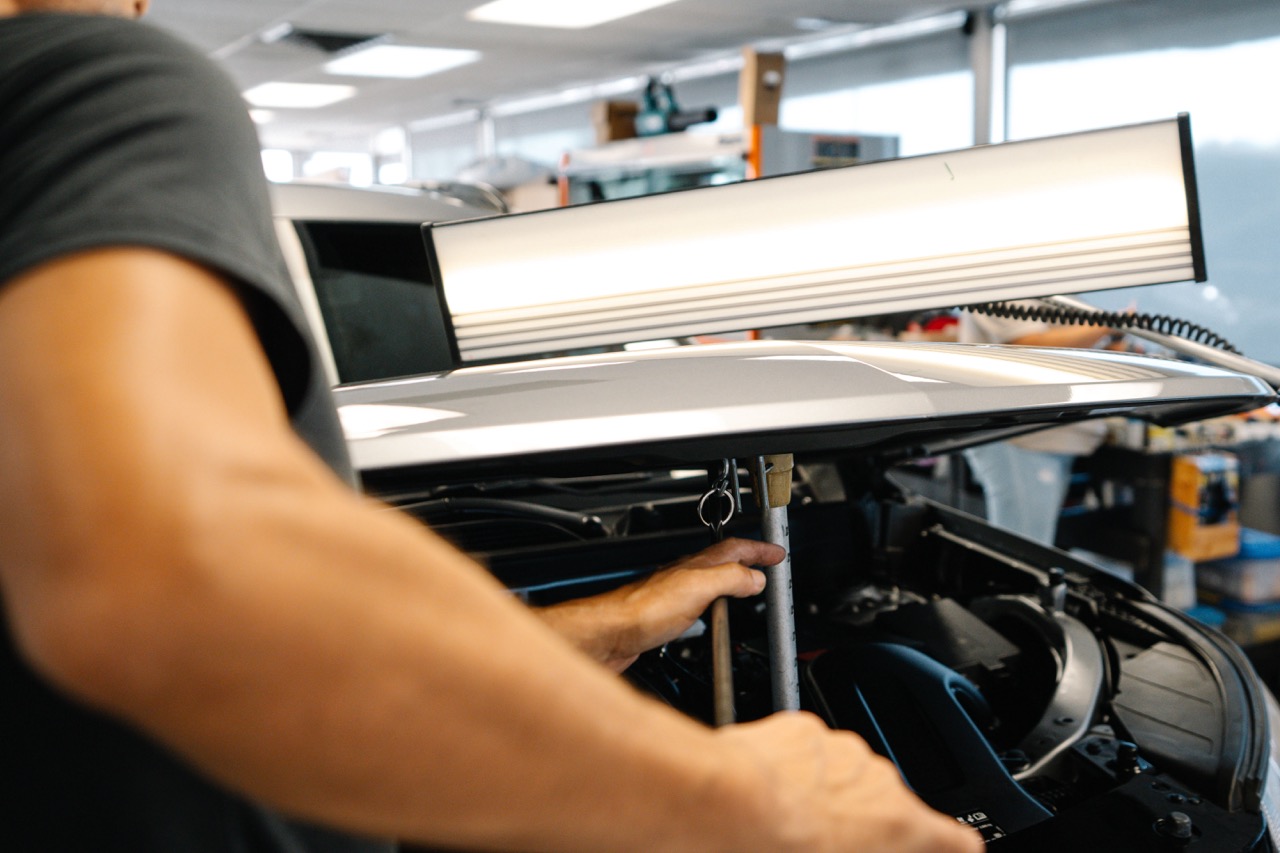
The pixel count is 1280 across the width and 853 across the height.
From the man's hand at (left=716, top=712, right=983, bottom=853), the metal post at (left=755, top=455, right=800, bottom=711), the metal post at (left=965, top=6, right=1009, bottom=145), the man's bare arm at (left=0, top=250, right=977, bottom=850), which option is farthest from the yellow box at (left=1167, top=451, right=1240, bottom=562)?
the man's bare arm at (left=0, top=250, right=977, bottom=850)

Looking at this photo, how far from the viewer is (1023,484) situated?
3402 millimetres

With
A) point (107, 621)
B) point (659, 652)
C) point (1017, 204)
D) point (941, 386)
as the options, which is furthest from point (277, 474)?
point (659, 652)

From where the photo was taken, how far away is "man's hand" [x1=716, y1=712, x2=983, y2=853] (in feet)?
1.43

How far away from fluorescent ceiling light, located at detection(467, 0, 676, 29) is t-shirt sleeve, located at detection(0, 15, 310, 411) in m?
5.55

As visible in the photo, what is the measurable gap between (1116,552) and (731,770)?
12.6 ft

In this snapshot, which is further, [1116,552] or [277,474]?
[1116,552]

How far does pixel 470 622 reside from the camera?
0.37 meters

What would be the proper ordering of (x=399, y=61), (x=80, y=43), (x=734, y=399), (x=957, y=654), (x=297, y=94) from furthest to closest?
1. (x=297, y=94)
2. (x=399, y=61)
3. (x=957, y=654)
4. (x=734, y=399)
5. (x=80, y=43)

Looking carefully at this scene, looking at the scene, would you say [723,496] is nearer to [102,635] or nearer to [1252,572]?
[102,635]

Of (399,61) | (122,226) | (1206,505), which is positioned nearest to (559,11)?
(399,61)

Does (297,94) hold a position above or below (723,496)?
above

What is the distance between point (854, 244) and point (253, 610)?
646 millimetres

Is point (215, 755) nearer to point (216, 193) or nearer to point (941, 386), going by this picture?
point (216, 193)

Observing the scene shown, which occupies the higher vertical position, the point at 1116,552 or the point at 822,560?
the point at 822,560
